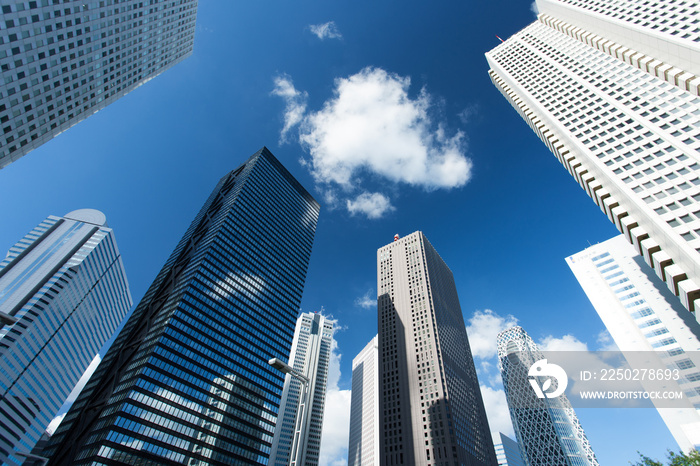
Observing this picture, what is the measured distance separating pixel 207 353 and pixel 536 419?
14665cm

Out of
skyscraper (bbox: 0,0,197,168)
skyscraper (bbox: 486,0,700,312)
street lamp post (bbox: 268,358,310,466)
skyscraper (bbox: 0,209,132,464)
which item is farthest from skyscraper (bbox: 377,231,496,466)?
skyscraper (bbox: 0,209,132,464)

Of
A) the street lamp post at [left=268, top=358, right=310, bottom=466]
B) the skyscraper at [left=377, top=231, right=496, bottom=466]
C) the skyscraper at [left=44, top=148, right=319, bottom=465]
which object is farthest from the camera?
the skyscraper at [left=377, top=231, right=496, bottom=466]

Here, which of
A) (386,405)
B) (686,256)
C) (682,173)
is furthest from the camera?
(386,405)

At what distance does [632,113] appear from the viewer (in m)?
43.5

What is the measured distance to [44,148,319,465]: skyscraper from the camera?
72.8 m

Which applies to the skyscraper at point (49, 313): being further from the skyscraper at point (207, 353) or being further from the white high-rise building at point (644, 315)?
the white high-rise building at point (644, 315)

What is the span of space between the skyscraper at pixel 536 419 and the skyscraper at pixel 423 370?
40047 mm

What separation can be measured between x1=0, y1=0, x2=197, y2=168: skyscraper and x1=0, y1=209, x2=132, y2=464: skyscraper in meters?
74.3

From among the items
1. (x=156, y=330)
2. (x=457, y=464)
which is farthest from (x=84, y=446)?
(x=457, y=464)

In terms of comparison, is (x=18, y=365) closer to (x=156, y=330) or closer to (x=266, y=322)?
(x=156, y=330)

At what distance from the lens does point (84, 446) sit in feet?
226

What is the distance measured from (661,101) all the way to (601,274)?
5637 centimetres

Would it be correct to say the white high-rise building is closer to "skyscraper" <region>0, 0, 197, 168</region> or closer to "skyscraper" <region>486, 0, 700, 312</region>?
"skyscraper" <region>486, 0, 700, 312</region>

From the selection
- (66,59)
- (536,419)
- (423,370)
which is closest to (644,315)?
(423,370)
